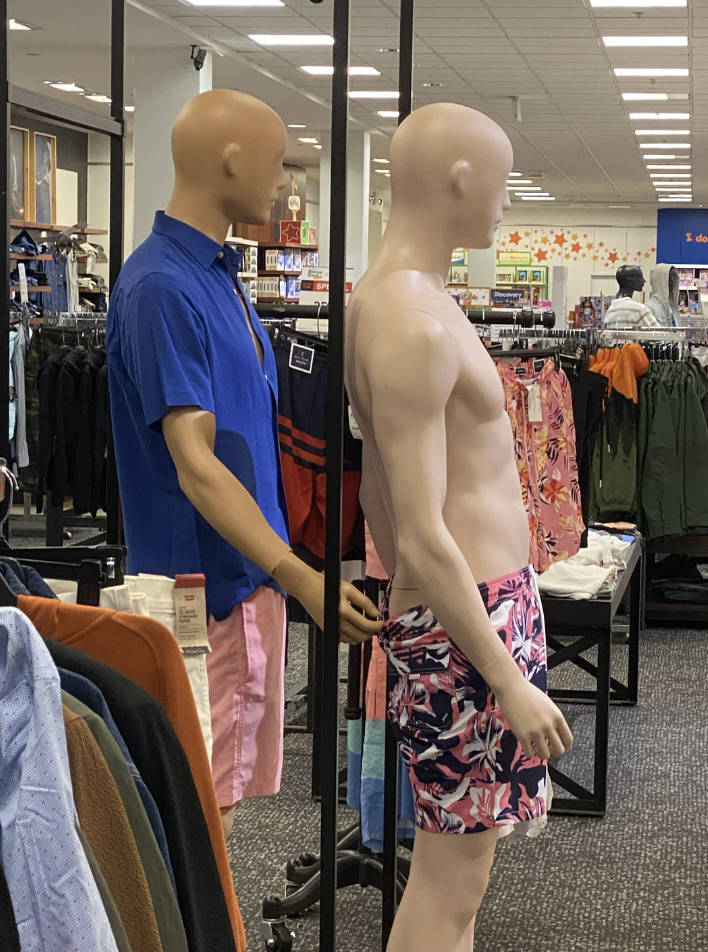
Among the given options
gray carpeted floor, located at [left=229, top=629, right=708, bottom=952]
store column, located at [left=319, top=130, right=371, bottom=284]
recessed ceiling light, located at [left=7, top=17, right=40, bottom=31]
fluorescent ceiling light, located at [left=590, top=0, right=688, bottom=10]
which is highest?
recessed ceiling light, located at [left=7, top=17, right=40, bottom=31]

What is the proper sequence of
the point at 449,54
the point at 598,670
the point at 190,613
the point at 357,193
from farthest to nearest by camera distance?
the point at 357,193, the point at 449,54, the point at 598,670, the point at 190,613

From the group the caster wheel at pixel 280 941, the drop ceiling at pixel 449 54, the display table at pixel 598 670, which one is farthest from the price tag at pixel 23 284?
the caster wheel at pixel 280 941

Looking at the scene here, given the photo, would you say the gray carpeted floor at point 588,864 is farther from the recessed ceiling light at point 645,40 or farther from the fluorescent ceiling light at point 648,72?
the fluorescent ceiling light at point 648,72

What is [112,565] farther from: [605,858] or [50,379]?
[50,379]

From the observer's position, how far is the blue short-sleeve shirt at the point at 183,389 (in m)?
1.59

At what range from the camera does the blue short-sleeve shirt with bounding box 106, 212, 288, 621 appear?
5.21ft

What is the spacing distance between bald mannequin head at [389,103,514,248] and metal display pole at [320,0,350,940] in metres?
0.23

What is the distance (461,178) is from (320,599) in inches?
23.7

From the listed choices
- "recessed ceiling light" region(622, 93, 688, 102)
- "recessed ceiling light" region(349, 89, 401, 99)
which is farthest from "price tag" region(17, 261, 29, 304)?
"recessed ceiling light" region(622, 93, 688, 102)

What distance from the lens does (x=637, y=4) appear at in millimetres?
7605

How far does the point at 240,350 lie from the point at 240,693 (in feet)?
1.64

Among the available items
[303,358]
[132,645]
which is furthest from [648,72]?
[132,645]

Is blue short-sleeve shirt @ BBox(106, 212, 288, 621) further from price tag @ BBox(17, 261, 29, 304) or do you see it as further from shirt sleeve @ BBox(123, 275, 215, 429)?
price tag @ BBox(17, 261, 29, 304)

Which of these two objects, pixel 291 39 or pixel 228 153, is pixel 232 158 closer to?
pixel 228 153
